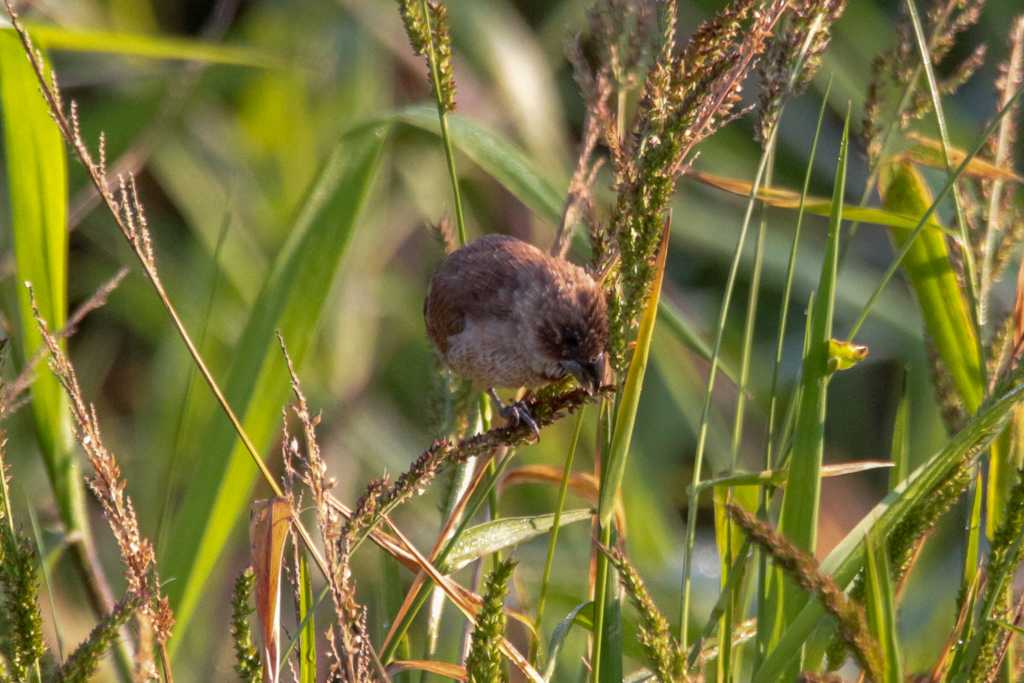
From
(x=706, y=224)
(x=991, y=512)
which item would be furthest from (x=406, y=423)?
(x=991, y=512)

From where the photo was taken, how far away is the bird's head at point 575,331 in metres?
2.21

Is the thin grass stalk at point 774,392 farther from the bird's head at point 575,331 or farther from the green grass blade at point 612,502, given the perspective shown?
the bird's head at point 575,331

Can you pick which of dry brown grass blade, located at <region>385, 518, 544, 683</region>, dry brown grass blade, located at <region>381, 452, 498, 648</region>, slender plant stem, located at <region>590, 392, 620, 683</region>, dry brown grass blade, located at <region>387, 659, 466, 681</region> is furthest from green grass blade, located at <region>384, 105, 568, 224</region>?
dry brown grass blade, located at <region>387, 659, 466, 681</region>

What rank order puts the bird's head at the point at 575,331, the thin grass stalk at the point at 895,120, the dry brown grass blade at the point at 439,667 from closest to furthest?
the dry brown grass blade at the point at 439,667 → the thin grass stalk at the point at 895,120 → the bird's head at the point at 575,331

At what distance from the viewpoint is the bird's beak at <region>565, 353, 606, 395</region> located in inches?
84.0

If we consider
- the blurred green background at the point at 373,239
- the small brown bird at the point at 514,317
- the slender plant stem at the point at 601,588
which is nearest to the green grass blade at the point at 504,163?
the small brown bird at the point at 514,317

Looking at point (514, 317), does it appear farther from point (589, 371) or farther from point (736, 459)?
point (736, 459)

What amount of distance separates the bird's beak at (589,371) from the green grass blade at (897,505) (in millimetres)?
616

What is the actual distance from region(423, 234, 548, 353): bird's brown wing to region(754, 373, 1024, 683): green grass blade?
105cm

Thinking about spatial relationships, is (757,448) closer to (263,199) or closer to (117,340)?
(263,199)

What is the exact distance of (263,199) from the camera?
5.00 meters

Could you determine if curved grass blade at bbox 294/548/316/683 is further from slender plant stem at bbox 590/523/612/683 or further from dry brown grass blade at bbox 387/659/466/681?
slender plant stem at bbox 590/523/612/683

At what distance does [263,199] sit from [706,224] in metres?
1.74

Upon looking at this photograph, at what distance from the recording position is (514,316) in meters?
2.50
